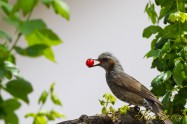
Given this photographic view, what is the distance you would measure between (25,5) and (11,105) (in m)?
0.08

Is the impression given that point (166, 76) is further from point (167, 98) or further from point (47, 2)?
point (47, 2)

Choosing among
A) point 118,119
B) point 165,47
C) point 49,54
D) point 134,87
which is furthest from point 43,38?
point 134,87

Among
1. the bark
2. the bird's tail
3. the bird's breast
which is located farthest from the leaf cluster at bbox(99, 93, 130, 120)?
the bird's breast

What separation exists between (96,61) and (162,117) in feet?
1.29

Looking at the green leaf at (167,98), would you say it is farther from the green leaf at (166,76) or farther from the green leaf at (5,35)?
the green leaf at (5,35)

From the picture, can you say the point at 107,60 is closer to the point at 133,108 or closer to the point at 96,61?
the point at 96,61

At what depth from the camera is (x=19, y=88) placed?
29cm

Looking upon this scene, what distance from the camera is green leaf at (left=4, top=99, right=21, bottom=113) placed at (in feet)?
0.96

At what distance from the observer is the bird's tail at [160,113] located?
103cm

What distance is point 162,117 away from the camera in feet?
3.39

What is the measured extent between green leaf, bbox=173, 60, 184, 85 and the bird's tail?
99 millimetres

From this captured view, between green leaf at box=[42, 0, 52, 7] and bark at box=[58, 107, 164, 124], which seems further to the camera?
bark at box=[58, 107, 164, 124]

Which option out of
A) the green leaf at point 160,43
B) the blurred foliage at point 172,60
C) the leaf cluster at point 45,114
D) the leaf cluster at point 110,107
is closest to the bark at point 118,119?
the leaf cluster at point 110,107

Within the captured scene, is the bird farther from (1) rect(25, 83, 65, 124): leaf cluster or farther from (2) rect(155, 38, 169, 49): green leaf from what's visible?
(1) rect(25, 83, 65, 124): leaf cluster
